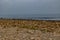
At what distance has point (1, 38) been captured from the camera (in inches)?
268

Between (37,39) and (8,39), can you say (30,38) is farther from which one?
(8,39)

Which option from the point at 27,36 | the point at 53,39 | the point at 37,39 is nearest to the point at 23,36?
the point at 27,36

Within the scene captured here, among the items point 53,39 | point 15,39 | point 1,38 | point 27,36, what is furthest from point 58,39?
point 1,38

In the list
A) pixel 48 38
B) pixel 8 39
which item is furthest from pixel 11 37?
pixel 48 38

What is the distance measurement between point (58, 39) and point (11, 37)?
177cm

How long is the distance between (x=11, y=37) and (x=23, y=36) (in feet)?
1.55

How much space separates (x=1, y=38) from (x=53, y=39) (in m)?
1.91

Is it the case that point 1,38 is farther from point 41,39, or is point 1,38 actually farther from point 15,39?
point 41,39

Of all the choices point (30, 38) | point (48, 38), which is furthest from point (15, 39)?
point (48, 38)

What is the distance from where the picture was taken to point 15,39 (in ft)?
22.0

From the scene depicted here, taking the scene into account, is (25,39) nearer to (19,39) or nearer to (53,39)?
(19,39)

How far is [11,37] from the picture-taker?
275 inches

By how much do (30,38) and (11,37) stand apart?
2.39 feet

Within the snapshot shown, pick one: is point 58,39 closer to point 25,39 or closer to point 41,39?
point 41,39
